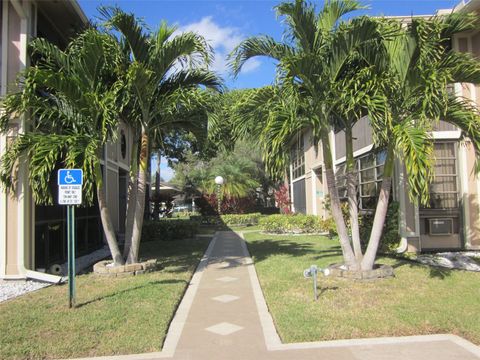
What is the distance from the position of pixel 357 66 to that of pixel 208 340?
5.58 meters

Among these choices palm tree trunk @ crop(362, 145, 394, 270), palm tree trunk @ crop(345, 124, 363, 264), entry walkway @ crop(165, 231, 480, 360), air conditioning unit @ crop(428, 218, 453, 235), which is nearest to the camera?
entry walkway @ crop(165, 231, 480, 360)

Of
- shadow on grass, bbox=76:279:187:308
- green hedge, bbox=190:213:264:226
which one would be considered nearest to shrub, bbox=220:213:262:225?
green hedge, bbox=190:213:264:226

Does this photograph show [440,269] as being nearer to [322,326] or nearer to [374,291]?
[374,291]

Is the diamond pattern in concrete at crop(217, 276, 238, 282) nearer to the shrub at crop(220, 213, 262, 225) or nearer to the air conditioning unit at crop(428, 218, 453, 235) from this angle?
the air conditioning unit at crop(428, 218, 453, 235)

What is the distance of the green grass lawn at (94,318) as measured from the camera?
4754 millimetres

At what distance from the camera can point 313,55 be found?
7219mm

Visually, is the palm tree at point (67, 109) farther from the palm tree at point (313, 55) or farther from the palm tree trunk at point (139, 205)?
the palm tree at point (313, 55)

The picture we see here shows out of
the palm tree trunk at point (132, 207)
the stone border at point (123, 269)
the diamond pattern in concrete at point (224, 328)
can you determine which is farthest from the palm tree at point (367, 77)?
the stone border at point (123, 269)

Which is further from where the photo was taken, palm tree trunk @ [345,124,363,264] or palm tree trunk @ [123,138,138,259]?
palm tree trunk @ [123,138,138,259]

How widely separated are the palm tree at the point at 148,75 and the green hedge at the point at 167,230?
6418mm

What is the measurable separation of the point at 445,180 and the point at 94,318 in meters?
9.29

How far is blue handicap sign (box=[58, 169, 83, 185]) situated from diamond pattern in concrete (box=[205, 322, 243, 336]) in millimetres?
2903

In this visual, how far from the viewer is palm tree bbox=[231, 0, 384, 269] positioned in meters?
7.19

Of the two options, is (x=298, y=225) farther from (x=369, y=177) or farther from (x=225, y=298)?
(x=225, y=298)
